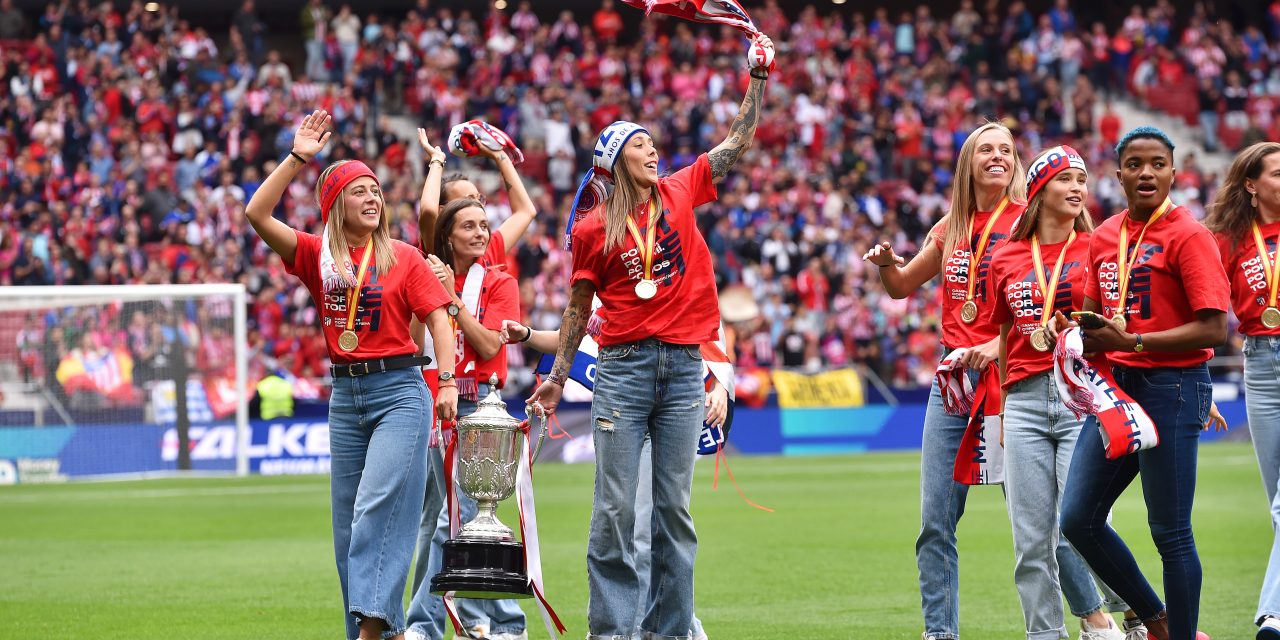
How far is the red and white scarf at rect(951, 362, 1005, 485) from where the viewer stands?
23.7ft

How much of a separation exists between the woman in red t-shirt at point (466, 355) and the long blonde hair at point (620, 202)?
1.19 m

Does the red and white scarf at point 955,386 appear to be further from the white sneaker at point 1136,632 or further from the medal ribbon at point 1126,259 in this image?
the white sneaker at point 1136,632

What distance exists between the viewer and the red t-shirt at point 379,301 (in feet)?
23.5

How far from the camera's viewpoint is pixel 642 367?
7.02 m

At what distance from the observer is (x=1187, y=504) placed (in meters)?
6.30

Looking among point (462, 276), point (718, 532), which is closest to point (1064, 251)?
point (462, 276)

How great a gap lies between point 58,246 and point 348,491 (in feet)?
72.2

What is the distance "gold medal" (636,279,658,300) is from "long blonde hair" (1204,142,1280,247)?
2911mm

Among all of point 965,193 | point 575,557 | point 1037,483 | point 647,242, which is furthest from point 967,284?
point 575,557

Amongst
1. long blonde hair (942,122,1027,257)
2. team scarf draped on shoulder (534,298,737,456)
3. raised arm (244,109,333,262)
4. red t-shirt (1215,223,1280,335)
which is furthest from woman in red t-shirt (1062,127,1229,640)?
raised arm (244,109,333,262)

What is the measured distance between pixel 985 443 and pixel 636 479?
5.57ft

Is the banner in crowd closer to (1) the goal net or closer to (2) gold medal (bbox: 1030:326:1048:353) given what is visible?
(1) the goal net

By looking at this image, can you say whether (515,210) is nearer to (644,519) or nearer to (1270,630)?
(644,519)

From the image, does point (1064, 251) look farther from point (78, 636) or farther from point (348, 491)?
point (78, 636)
